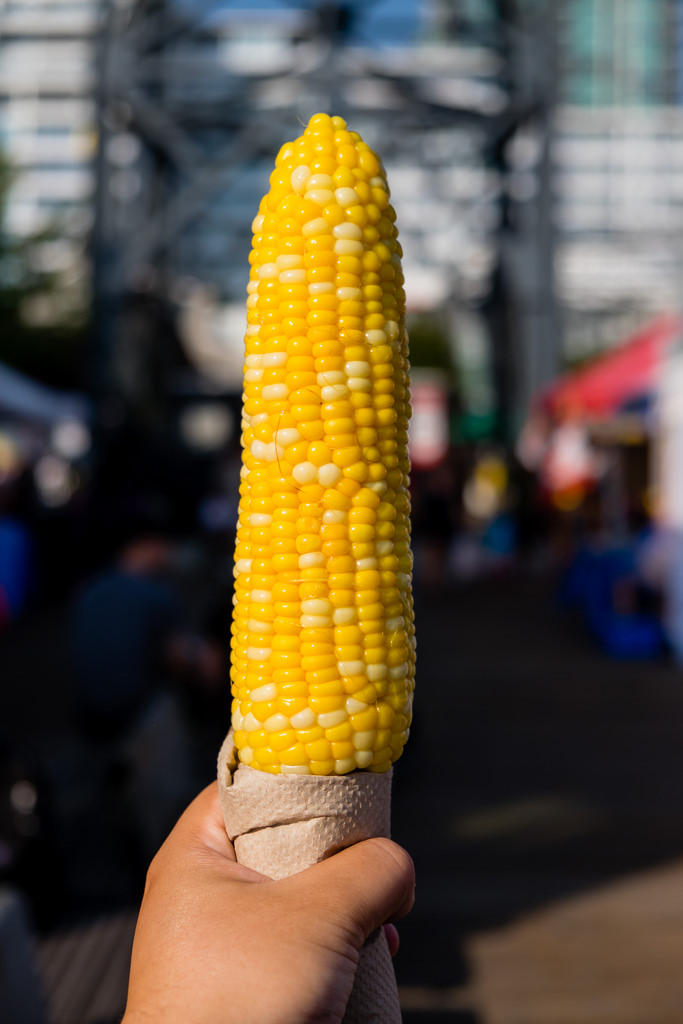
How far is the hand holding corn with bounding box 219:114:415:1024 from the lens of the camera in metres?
1.11

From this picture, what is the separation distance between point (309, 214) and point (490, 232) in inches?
808

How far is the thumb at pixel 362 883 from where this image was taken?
1032mm

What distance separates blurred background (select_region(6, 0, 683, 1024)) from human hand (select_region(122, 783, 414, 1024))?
6.16 ft

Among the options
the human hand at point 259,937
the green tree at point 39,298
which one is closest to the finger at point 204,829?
the human hand at point 259,937

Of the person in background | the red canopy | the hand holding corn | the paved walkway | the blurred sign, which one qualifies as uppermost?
the blurred sign

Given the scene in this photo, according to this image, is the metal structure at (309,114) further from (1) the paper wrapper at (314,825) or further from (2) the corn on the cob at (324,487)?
(1) the paper wrapper at (314,825)

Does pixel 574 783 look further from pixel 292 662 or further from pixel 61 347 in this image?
pixel 61 347

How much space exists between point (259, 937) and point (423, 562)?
15.0 m

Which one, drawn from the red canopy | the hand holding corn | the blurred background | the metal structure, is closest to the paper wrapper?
the hand holding corn

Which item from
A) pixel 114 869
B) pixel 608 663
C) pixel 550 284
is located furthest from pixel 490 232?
pixel 114 869

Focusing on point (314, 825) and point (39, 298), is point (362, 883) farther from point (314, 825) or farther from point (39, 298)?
point (39, 298)

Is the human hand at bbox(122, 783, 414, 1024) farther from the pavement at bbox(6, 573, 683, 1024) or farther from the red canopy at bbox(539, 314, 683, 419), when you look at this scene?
the red canopy at bbox(539, 314, 683, 419)

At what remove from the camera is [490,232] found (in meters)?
20.7

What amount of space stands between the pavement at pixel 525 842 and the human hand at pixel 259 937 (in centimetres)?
216
